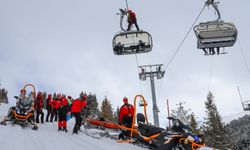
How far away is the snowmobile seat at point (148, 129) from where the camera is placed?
8269mm

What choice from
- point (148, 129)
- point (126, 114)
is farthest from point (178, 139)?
point (126, 114)

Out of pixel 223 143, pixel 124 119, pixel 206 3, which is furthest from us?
pixel 223 143

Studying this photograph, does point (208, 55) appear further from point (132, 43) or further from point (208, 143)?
point (208, 143)

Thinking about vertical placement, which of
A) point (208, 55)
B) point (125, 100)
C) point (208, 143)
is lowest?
point (208, 143)

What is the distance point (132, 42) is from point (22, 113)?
6221mm

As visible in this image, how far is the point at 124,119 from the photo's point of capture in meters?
10.6

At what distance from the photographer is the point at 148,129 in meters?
8.62

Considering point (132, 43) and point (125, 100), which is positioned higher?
point (132, 43)

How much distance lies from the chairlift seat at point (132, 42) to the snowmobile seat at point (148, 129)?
6086mm

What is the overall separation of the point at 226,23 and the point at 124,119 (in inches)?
257

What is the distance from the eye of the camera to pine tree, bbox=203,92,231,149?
135 feet

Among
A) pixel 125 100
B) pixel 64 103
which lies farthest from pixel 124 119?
pixel 64 103

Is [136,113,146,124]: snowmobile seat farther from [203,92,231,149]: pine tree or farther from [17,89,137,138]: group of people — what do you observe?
[203,92,231,149]: pine tree

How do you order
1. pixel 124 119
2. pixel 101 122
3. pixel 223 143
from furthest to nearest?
pixel 223 143 → pixel 101 122 → pixel 124 119
